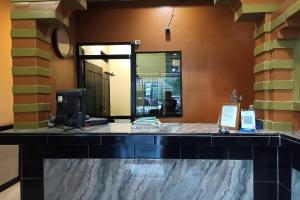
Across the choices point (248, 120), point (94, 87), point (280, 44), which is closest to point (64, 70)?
point (94, 87)

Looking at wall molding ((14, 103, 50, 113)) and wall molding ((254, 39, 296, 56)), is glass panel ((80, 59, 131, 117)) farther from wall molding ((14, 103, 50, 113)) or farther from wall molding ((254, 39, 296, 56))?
wall molding ((254, 39, 296, 56))

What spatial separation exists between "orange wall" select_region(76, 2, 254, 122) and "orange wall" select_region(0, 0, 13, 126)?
1.17 metres

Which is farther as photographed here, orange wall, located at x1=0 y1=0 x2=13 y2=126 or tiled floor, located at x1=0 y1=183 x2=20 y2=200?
orange wall, located at x1=0 y1=0 x2=13 y2=126

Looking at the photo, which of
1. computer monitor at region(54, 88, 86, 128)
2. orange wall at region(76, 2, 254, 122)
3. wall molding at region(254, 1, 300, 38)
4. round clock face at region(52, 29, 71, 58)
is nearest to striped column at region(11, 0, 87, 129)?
computer monitor at region(54, 88, 86, 128)

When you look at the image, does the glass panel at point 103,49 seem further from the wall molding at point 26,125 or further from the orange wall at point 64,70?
the wall molding at point 26,125

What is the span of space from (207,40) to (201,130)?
2.84 meters

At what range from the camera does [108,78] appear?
5672 millimetres

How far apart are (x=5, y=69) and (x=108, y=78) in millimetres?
1854

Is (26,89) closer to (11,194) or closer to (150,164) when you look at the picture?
(150,164)

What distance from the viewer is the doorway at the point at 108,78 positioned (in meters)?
5.21

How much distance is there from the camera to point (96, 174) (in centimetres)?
264

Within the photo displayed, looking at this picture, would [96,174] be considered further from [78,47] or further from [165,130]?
[78,47]

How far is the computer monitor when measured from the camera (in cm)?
273

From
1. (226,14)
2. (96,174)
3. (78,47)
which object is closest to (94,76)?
(78,47)
